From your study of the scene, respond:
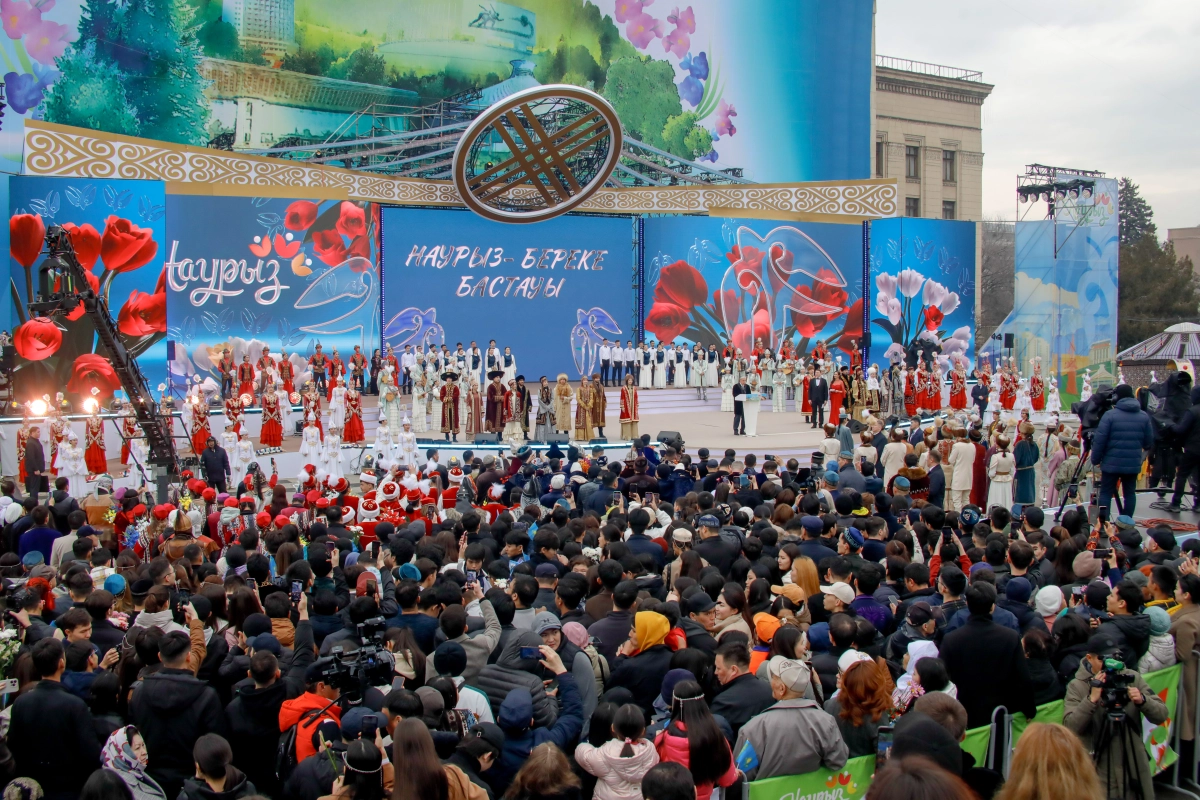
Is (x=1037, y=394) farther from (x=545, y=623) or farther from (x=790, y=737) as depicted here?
(x=790, y=737)

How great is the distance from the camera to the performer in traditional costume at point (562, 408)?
1864 cm

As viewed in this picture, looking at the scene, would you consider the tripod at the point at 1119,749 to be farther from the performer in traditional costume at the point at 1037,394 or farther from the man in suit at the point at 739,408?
the performer in traditional costume at the point at 1037,394

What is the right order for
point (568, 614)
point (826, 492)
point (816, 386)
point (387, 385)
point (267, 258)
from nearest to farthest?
point (568, 614) < point (826, 492) < point (387, 385) < point (816, 386) < point (267, 258)

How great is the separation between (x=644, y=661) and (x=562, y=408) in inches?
554

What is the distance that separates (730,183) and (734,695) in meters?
28.1

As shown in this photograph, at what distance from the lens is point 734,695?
4.36 meters

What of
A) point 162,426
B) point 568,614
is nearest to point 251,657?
point 568,614

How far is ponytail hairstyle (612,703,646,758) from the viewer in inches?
144

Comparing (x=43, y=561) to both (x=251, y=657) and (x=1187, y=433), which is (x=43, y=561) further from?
(x=1187, y=433)

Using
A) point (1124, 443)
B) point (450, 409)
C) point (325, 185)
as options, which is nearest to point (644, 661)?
point (1124, 443)

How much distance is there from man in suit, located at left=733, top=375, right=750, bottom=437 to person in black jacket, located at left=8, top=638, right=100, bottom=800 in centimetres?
1603

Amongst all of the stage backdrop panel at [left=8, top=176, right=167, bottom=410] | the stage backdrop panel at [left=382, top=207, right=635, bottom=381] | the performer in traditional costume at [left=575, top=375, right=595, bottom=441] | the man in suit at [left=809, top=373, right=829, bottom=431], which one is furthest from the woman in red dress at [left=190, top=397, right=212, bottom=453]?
the man in suit at [left=809, top=373, right=829, bottom=431]

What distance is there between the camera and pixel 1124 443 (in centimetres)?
991

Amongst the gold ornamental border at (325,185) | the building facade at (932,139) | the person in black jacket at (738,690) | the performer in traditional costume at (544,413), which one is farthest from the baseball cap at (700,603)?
the building facade at (932,139)
